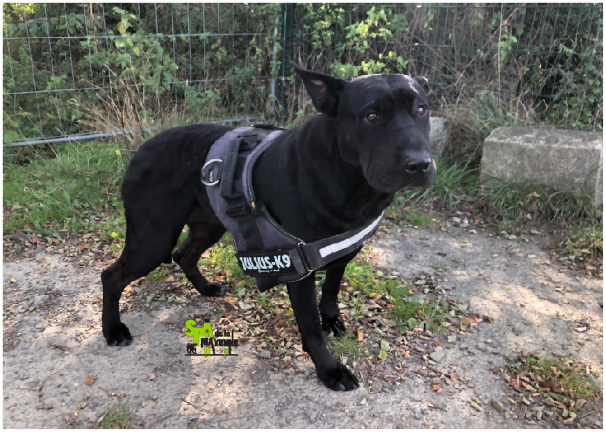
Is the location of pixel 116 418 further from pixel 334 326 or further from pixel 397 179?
pixel 397 179

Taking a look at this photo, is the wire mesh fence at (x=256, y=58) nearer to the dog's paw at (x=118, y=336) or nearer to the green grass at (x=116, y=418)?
the dog's paw at (x=118, y=336)

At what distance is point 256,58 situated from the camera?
5.84m

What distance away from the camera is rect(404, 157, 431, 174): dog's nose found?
5.52ft

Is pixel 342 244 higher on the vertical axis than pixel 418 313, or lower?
higher

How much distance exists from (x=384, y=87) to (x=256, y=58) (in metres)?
4.39

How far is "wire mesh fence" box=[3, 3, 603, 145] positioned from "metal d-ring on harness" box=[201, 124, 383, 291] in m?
2.77

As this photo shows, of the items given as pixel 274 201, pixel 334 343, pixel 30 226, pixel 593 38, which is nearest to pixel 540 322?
pixel 334 343

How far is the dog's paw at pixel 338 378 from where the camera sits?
2.27 metres

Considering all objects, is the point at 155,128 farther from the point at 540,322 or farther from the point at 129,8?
the point at 540,322

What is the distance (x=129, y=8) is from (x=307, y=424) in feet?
19.2

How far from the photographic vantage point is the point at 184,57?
18.7 ft

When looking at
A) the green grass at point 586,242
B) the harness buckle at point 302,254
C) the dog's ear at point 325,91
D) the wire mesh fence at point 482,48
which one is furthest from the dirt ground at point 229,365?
the wire mesh fence at point 482,48

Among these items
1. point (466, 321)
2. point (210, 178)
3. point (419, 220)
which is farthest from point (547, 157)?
point (210, 178)

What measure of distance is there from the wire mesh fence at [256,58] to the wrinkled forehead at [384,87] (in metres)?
2.85
